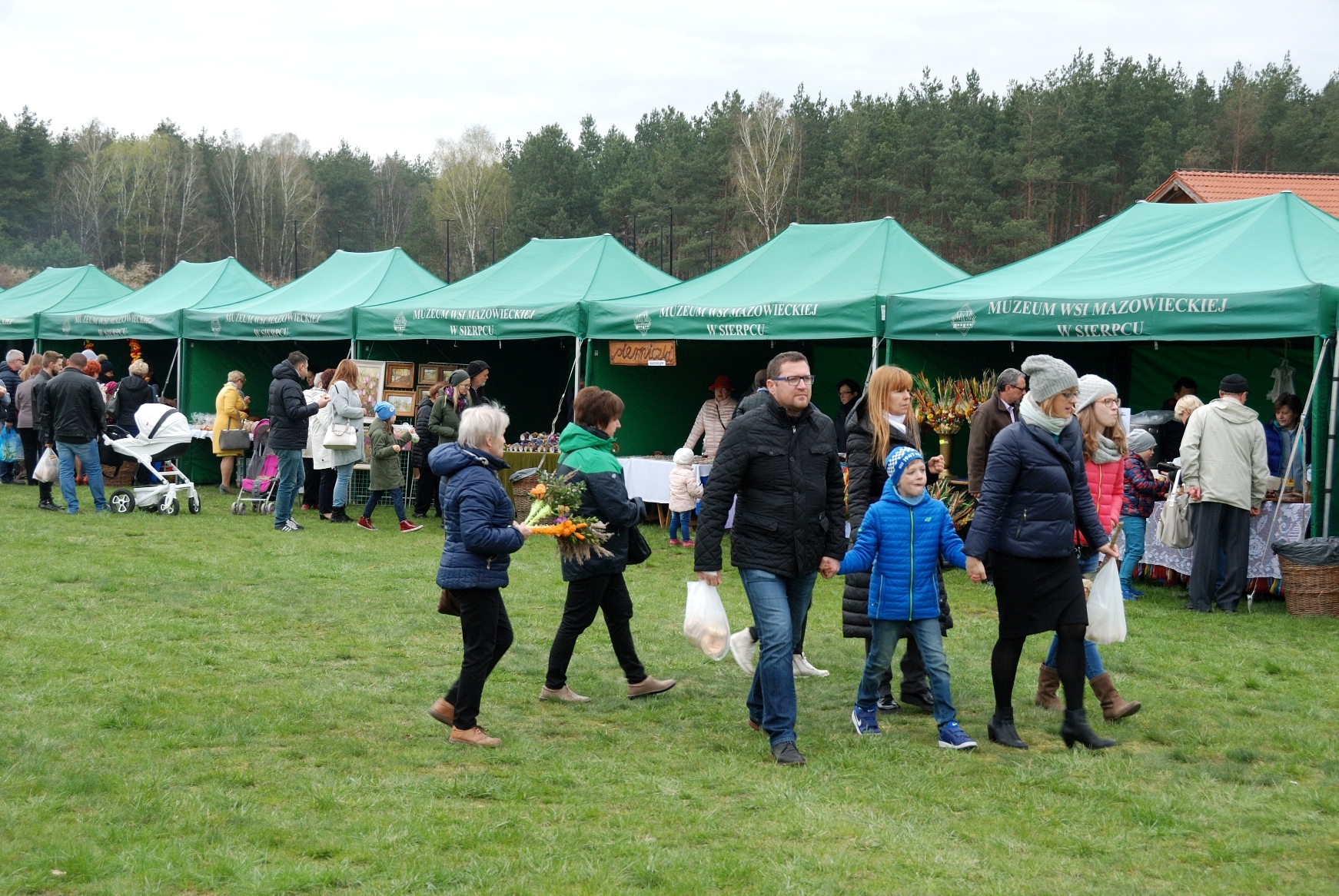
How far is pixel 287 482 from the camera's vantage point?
1169 cm

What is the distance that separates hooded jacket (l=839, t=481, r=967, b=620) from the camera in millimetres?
5184

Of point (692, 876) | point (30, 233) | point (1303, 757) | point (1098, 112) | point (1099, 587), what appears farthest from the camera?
point (30, 233)

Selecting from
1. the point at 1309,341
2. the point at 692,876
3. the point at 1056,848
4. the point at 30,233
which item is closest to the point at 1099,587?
the point at 1056,848

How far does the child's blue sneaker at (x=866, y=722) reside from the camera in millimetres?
5352

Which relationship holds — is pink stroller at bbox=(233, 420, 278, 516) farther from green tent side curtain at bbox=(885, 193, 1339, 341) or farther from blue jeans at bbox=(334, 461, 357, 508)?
green tent side curtain at bbox=(885, 193, 1339, 341)

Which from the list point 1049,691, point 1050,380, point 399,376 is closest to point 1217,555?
point 1049,691

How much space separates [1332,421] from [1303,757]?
13.8 feet

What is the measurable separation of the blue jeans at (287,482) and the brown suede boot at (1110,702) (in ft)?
27.0

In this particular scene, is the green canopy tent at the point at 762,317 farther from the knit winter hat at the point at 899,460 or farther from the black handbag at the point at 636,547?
the knit winter hat at the point at 899,460

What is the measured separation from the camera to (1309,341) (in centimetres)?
1080

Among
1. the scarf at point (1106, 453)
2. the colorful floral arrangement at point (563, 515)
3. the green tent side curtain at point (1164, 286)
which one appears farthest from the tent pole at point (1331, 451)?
the colorful floral arrangement at point (563, 515)

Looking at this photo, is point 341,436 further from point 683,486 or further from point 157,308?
point 157,308

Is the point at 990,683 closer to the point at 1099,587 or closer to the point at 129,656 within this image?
the point at 1099,587

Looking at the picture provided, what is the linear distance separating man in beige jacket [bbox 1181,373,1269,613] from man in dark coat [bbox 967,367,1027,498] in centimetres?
204
